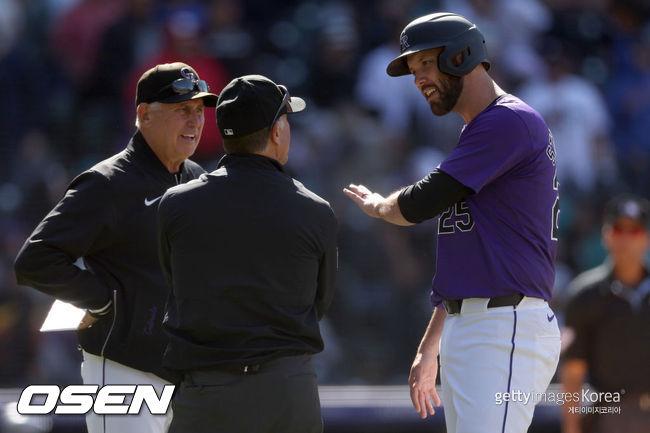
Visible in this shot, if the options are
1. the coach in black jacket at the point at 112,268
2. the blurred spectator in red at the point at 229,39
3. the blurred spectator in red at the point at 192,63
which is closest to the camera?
the coach in black jacket at the point at 112,268

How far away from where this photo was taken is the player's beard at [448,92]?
11.6ft

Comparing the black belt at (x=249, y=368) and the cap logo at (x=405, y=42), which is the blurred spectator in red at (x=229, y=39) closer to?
the cap logo at (x=405, y=42)

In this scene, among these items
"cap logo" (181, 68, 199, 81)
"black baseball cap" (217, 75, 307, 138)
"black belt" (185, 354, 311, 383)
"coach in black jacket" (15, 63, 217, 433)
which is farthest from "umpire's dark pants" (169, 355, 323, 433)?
"cap logo" (181, 68, 199, 81)

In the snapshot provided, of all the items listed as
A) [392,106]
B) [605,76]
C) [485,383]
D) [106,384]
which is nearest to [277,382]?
[485,383]

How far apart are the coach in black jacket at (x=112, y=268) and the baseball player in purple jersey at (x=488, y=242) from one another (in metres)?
0.90

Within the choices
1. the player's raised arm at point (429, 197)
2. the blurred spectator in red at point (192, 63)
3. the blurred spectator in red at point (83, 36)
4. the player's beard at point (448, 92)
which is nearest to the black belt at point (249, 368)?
the player's raised arm at point (429, 197)

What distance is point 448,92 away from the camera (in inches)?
140

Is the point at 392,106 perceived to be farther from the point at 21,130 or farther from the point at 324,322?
the point at 21,130

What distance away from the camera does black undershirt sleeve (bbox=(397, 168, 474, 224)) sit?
338 cm

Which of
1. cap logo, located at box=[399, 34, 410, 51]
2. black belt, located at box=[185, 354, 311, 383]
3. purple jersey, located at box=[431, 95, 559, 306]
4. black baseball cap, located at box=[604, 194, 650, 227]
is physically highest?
cap logo, located at box=[399, 34, 410, 51]

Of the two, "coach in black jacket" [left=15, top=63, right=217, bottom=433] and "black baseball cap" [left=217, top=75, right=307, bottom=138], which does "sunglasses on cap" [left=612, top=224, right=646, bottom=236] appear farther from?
"black baseball cap" [left=217, top=75, right=307, bottom=138]

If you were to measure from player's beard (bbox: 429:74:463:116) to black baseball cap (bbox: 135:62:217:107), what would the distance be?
0.97 meters

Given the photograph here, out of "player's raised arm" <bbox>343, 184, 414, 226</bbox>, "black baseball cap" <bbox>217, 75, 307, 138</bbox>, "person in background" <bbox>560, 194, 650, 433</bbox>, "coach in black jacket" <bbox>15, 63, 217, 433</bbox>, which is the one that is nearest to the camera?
"black baseball cap" <bbox>217, 75, 307, 138</bbox>

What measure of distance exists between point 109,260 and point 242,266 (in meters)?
0.89
